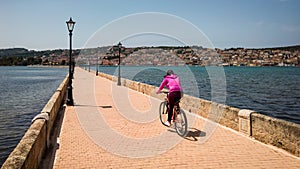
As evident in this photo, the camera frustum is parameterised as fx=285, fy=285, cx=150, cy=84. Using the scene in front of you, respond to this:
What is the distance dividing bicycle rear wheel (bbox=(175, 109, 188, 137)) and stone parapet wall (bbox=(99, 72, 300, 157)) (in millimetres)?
1536

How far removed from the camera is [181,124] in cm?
787

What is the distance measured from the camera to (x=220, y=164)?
5.46 m

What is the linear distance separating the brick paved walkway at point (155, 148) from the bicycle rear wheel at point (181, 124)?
17 cm

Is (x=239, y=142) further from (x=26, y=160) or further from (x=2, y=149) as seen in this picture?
(x=2, y=149)

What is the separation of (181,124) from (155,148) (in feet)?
5.14

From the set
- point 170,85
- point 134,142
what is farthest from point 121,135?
point 170,85

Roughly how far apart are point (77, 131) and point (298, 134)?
18.5 ft

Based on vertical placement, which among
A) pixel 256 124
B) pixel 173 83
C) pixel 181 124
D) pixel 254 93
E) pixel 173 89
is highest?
pixel 173 83

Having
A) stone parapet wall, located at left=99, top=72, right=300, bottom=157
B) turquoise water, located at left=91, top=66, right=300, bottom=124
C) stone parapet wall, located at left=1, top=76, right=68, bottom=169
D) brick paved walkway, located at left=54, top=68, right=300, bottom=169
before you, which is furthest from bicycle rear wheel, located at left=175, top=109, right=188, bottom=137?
turquoise water, located at left=91, top=66, right=300, bottom=124

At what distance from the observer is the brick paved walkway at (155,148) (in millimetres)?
5516

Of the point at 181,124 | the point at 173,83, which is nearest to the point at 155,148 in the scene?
the point at 181,124

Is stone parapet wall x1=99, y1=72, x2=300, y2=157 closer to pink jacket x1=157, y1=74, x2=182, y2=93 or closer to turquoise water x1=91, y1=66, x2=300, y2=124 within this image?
pink jacket x1=157, y1=74, x2=182, y2=93

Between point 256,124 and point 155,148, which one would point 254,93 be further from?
point 155,148

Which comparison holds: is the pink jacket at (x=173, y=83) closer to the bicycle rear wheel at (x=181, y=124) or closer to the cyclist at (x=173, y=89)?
the cyclist at (x=173, y=89)
